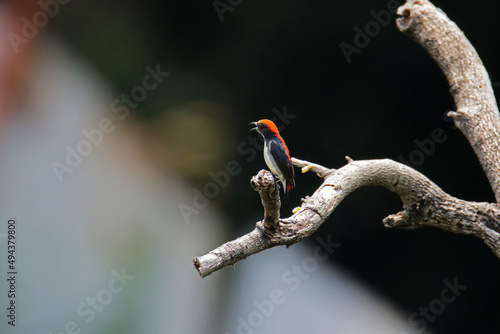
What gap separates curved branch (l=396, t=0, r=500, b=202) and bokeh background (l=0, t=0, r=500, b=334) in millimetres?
1416

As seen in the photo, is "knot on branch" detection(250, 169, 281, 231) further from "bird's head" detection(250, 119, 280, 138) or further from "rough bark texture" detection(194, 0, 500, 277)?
→ "bird's head" detection(250, 119, 280, 138)

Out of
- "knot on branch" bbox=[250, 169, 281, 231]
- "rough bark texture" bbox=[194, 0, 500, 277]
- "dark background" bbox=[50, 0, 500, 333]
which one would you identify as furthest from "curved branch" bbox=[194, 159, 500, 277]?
"dark background" bbox=[50, 0, 500, 333]

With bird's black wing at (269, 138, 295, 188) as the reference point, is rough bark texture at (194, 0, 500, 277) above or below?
below

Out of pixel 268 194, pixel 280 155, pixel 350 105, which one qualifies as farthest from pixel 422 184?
pixel 350 105

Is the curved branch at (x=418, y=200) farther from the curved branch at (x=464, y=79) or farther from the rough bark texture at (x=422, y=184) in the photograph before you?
the curved branch at (x=464, y=79)

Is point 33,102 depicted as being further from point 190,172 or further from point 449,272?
point 449,272

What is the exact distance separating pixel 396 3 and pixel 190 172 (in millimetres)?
2417

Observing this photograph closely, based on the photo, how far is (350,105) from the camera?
4.99 meters

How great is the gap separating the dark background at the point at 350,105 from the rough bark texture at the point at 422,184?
4.67 ft

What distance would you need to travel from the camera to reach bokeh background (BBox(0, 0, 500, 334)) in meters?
4.55

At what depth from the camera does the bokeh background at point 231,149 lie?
4.55 m

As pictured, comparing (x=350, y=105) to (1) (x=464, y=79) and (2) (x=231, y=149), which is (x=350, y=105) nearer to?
(2) (x=231, y=149)

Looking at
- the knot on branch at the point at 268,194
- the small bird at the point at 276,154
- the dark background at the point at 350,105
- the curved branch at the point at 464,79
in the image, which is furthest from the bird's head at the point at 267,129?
the dark background at the point at 350,105

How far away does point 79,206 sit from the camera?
179 inches
